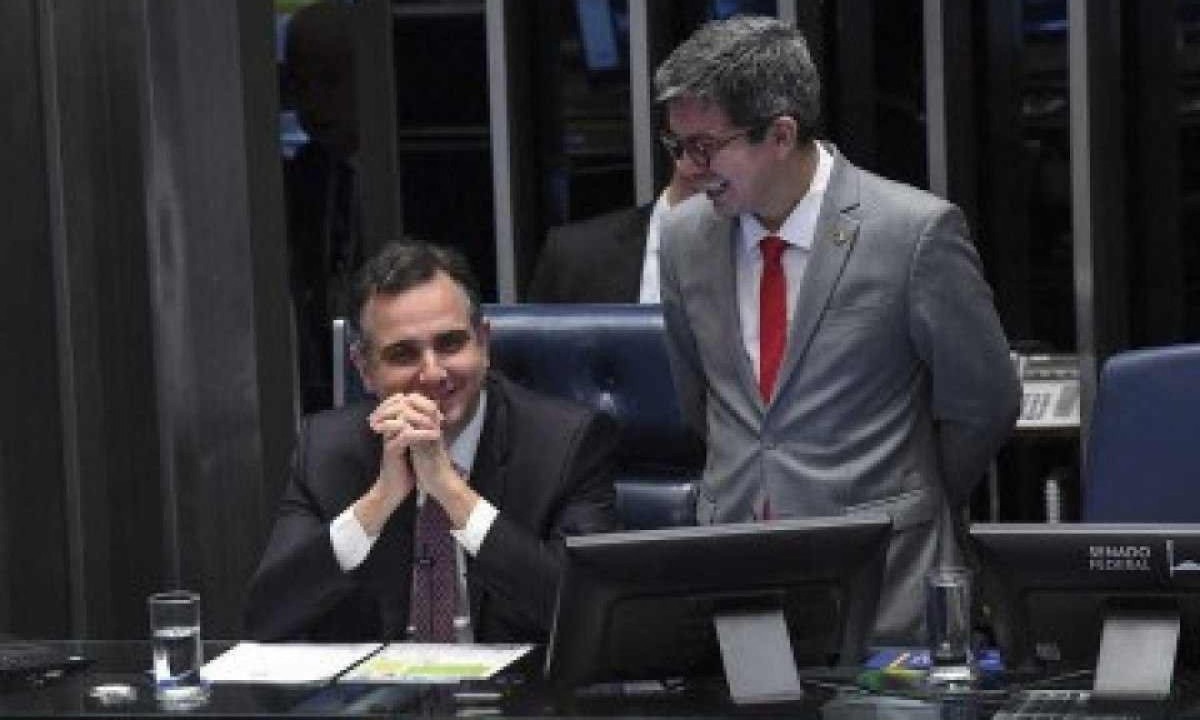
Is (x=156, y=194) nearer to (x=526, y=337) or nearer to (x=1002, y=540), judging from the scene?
(x=526, y=337)

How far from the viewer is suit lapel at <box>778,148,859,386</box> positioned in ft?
13.1

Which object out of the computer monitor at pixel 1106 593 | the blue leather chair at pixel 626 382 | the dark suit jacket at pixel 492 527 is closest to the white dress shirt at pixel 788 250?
the blue leather chair at pixel 626 382

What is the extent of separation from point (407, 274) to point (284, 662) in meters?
0.70

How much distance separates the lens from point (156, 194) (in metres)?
5.74

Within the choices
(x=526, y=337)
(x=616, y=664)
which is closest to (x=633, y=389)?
(x=526, y=337)

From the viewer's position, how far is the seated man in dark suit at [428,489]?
3783 mm

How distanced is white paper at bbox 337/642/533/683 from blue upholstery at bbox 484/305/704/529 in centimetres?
63

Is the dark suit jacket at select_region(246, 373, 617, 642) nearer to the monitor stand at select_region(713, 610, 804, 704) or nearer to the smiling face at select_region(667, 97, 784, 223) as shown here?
the smiling face at select_region(667, 97, 784, 223)

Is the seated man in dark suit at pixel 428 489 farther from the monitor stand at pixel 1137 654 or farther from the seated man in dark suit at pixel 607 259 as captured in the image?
the seated man in dark suit at pixel 607 259

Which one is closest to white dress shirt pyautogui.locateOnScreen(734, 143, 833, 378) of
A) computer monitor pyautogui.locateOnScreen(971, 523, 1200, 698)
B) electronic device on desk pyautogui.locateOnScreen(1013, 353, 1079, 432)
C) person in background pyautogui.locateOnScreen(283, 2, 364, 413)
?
computer monitor pyautogui.locateOnScreen(971, 523, 1200, 698)

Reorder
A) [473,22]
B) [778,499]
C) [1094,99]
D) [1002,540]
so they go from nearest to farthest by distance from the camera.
A: [1002,540] < [778,499] < [1094,99] < [473,22]

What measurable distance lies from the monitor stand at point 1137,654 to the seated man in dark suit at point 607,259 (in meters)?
2.31

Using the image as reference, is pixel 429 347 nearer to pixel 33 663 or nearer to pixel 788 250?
pixel 788 250

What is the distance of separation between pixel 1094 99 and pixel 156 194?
233 centimetres
